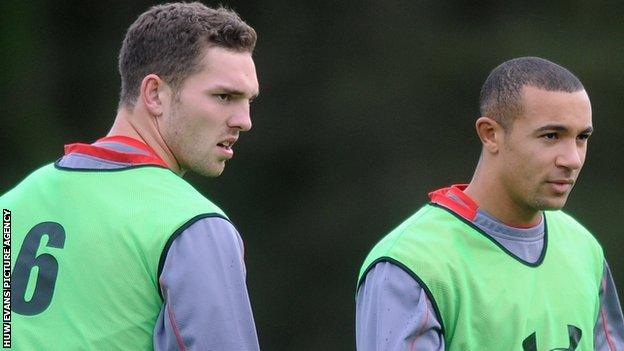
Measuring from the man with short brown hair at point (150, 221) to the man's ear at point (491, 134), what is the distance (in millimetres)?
730

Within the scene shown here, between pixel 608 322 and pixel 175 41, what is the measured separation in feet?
4.54

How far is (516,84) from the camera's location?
3654 mm

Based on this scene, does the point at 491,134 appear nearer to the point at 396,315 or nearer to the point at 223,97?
the point at 396,315

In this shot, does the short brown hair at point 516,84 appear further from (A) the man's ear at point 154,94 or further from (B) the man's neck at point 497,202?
(A) the man's ear at point 154,94

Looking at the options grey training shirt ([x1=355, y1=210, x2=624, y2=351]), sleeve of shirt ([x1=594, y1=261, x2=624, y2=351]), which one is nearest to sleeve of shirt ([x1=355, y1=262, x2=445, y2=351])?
grey training shirt ([x1=355, y1=210, x2=624, y2=351])

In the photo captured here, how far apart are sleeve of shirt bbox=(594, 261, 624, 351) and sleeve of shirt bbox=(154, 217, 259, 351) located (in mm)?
1159

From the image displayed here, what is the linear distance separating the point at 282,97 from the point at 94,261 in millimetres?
4578

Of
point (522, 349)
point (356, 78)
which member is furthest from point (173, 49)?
point (356, 78)

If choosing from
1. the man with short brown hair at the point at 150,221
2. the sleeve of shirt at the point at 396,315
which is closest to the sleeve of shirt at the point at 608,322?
the sleeve of shirt at the point at 396,315

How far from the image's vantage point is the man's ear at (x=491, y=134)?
3639mm

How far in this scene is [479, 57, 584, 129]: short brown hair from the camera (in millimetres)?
3629

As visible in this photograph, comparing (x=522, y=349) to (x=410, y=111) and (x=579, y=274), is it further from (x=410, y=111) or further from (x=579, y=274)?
(x=410, y=111)

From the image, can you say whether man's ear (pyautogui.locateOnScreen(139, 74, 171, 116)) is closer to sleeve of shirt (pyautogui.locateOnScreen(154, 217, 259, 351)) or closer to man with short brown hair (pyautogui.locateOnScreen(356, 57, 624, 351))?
sleeve of shirt (pyautogui.locateOnScreen(154, 217, 259, 351))

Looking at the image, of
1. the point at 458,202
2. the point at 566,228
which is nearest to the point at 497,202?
the point at 458,202
